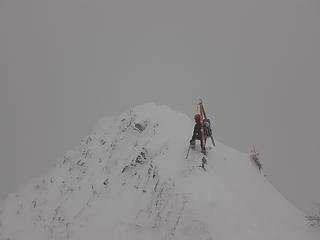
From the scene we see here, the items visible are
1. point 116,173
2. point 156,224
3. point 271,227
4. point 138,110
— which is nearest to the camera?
point 271,227

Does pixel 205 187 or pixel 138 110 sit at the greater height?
pixel 138 110

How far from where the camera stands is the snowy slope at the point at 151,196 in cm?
1886

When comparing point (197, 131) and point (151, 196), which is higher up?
point (197, 131)

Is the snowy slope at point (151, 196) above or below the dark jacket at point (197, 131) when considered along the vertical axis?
below

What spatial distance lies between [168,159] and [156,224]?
5.09 m

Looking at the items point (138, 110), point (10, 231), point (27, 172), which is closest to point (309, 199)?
point (138, 110)

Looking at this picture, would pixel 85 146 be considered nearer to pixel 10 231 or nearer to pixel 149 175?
pixel 10 231

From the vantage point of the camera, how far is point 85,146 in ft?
126

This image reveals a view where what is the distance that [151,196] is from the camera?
22.4m

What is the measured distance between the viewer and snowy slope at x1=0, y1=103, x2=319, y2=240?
18.9 meters

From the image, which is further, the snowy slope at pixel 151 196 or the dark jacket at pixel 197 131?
the dark jacket at pixel 197 131

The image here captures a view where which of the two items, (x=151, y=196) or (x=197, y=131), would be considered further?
(x=197, y=131)

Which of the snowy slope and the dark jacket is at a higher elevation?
the dark jacket

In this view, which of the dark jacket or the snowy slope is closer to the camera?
the snowy slope
